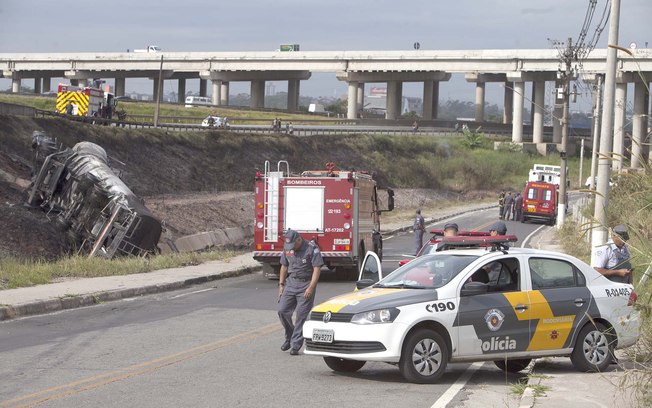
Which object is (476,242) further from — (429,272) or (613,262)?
(613,262)

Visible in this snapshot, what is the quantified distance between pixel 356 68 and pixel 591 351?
99.4 m

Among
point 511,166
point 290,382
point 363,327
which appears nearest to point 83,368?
point 290,382

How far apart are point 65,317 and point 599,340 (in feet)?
32.6

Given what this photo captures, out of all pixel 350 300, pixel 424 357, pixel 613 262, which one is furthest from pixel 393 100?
pixel 424 357

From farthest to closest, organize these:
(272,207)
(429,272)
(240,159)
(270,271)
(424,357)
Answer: (240,159) < (270,271) < (272,207) < (429,272) < (424,357)

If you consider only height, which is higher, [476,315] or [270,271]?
[476,315]

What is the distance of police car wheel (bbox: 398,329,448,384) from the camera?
37.8ft

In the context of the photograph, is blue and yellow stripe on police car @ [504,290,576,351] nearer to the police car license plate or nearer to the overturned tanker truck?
the police car license plate

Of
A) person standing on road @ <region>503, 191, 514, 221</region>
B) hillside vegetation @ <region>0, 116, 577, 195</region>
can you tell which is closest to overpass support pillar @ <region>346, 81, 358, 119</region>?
hillside vegetation @ <region>0, 116, 577, 195</region>

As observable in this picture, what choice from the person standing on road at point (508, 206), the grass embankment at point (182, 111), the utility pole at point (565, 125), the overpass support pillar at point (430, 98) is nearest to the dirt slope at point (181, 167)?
the person standing on road at point (508, 206)

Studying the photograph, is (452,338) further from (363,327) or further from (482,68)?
(482,68)

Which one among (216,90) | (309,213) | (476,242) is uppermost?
(216,90)

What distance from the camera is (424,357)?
1165 cm

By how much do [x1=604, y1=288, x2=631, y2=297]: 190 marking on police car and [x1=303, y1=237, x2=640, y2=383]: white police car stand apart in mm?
13
